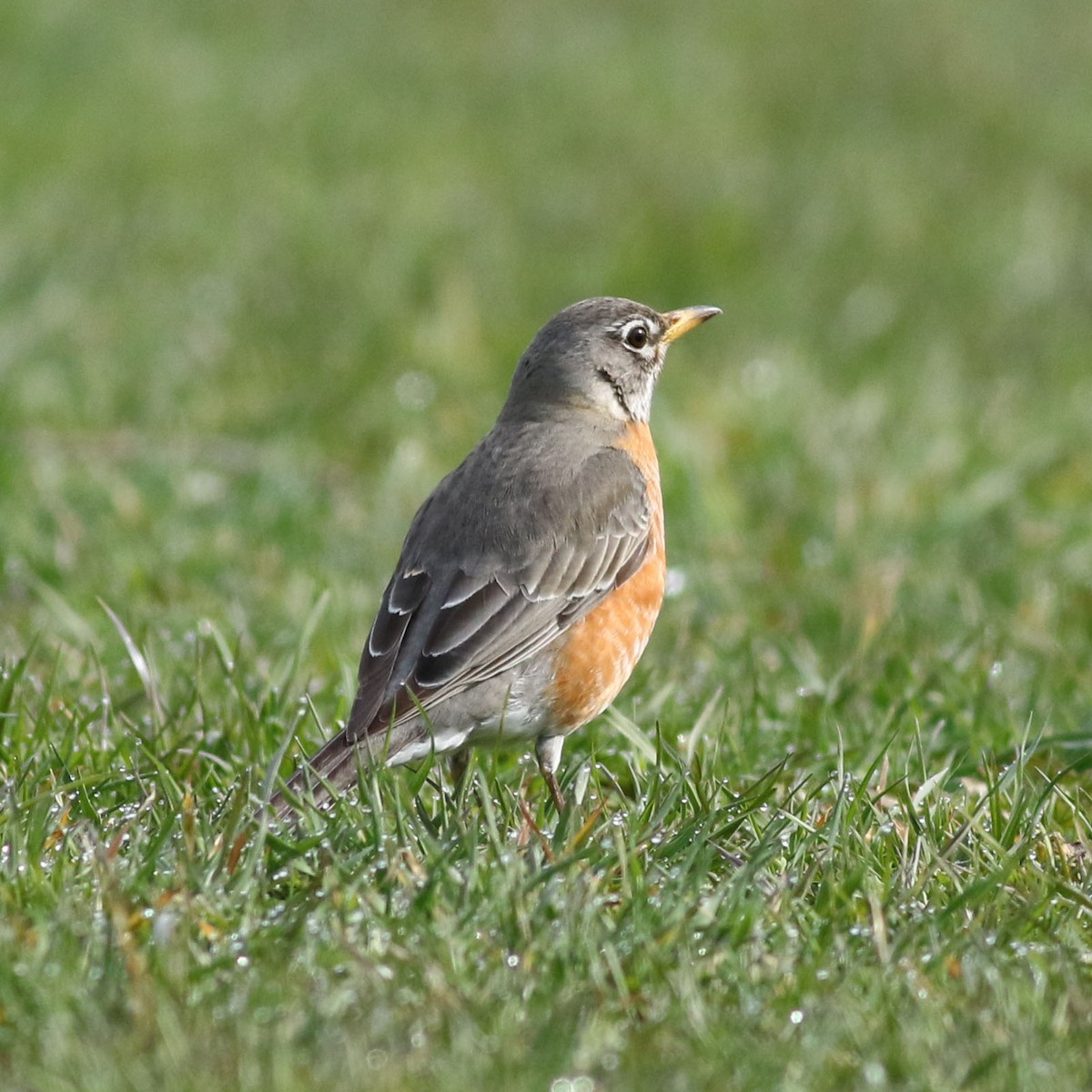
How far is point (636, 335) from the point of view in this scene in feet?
21.5

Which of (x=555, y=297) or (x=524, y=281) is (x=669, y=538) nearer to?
(x=555, y=297)

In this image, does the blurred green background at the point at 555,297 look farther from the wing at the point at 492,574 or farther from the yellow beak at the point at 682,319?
the yellow beak at the point at 682,319

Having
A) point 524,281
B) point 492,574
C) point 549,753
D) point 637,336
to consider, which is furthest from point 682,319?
point 524,281

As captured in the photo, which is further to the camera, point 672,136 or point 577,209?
point 672,136

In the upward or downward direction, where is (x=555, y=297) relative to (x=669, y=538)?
upward

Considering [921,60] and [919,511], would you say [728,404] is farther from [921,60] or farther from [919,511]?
[921,60]

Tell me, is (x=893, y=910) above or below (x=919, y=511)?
above

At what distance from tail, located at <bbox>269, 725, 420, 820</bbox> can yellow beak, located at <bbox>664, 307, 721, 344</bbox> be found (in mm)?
2274

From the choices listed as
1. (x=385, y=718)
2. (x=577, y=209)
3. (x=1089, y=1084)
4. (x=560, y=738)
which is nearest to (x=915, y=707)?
(x=560, y=738)

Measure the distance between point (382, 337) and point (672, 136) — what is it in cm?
622

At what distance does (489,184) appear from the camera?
14.3 meters

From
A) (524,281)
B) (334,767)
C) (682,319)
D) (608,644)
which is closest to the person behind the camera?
(334,767)

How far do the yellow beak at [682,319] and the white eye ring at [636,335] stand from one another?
0.11 m

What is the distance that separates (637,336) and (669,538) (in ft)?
6.23
